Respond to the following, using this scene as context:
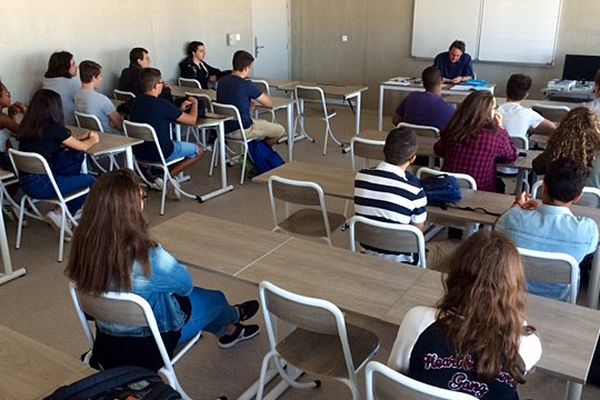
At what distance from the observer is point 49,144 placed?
159 inches

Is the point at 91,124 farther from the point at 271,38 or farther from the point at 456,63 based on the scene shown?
the point at 271,38

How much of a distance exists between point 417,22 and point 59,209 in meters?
5.75

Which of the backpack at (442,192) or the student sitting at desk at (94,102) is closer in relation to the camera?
the backpack at (442,192)

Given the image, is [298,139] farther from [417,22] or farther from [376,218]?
[376,218]

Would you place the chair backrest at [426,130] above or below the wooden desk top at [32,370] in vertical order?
above

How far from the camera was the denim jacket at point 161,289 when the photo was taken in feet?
6.93

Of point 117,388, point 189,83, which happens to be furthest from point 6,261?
point 189,83

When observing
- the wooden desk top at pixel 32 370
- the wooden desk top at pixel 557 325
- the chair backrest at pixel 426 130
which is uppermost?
the chair backrest at pixel 426 130

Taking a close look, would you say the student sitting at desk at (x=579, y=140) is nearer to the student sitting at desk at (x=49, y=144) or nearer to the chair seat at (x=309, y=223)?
the chair seat at (x=309, y=223)

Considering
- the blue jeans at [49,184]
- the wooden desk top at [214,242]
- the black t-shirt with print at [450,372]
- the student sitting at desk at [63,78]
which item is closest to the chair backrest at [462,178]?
the wooden desk top at [214,242]

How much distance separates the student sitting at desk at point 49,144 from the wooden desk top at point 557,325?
9.34 feet

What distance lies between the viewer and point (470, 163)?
3680 mm

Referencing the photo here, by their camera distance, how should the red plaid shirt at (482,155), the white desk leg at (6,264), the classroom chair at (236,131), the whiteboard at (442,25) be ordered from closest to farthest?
the red plaid shirt at (482,155) → the white desk leg at (6,264) → the classroom chair at (236,131) → the whiteboard at (442,25)

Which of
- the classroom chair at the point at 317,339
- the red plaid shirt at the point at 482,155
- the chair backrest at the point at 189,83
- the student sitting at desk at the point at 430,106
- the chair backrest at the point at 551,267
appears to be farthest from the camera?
the chair backrest at the point at 189,83
